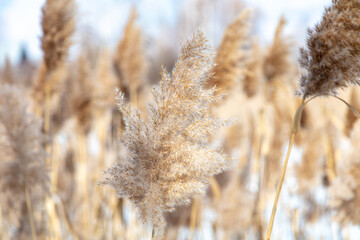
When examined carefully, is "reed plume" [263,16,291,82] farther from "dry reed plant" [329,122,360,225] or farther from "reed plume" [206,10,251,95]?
"dry reed plant" [329,122,360,225]

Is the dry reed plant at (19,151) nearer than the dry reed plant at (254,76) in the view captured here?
Yes

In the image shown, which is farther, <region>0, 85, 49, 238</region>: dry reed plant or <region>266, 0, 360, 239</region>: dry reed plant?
<region>0, 85, 49, 238</region>: dry reed plant

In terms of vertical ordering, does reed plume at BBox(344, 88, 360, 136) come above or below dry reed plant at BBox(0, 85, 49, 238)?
above

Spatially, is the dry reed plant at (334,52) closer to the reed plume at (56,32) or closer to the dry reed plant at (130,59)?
the reed plume at (56,32)

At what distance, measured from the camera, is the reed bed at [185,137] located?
0.75 m

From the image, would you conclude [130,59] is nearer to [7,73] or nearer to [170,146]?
[7,73]

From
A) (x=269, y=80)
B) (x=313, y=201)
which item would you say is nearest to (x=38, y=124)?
(x=269, y=80)

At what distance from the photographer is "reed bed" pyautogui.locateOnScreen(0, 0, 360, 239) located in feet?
2.47

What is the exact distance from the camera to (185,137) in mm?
764

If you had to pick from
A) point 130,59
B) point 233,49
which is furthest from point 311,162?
point 130,59

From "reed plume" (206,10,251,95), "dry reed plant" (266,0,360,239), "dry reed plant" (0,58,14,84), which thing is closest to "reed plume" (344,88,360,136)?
"reed plume" (206,10,251,95)

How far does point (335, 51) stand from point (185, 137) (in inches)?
16.7

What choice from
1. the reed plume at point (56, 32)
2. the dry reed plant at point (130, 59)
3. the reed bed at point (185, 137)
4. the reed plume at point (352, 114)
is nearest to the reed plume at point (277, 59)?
the reed bed at point (185, 137)

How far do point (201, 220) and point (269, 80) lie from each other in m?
1.32
